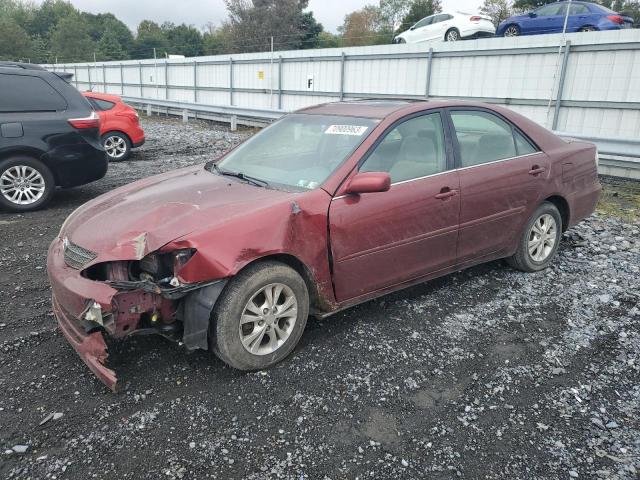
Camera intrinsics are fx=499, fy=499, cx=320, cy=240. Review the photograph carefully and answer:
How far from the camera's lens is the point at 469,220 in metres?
4.14

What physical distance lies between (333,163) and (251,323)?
1.28 meters

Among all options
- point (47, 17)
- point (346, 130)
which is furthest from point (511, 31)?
point (47, 17)

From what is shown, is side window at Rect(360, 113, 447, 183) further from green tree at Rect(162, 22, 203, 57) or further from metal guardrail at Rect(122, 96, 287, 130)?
green tree at Rect(162, 22, 203, 57)

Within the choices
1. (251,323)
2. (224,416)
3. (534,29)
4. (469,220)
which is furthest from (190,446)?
(534,29)

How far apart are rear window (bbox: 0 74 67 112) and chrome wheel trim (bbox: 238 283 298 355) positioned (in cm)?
535

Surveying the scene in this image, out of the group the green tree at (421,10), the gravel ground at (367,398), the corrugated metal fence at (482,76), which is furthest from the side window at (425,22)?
the green tree at (421,10)

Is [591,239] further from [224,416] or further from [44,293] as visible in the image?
[44,293]

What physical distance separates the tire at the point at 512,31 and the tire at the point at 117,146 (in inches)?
494

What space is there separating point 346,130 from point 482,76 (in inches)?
394

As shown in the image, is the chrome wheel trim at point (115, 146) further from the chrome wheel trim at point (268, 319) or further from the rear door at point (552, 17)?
the rear door at point (552, 17)

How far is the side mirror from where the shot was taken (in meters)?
3.32

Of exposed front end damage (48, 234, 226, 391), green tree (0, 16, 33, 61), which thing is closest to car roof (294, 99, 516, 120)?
exposed front end damage (48, 234, 226, 391)

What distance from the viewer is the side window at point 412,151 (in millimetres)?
3711

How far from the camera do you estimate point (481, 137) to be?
4.38 meters
